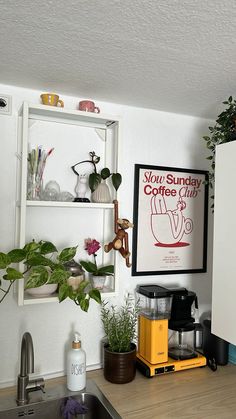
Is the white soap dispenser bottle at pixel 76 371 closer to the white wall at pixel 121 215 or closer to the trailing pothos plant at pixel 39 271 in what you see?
the white wall at pixel 121 215

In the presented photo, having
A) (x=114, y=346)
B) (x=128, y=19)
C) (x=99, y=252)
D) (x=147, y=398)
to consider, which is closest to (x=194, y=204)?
(x=99, y=252)

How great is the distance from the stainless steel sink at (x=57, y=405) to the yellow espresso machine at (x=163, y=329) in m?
0.29

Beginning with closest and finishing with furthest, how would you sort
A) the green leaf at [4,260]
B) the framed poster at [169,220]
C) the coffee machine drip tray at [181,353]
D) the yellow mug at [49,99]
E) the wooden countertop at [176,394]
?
the green leaf at [4,260], the wooden countertop at [176,394], the yellow mug at [49,99], the coffee machine drip tray at [181,353], the framed poster at [169,220]

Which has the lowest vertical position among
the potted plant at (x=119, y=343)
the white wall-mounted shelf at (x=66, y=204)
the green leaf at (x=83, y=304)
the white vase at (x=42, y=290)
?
the potted plant at (x=119, y=343)

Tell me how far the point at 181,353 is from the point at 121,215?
2.62 feet

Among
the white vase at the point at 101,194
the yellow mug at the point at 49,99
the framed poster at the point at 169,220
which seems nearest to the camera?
the yellow mug at the point at 49,99

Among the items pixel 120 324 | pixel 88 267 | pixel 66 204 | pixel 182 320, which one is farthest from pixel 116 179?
pixel 182 320

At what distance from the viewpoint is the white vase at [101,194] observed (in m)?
1.55

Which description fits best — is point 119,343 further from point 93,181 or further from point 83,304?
point 93,181

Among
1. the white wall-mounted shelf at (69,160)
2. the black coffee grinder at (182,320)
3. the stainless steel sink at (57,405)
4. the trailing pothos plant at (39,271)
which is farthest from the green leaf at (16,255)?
the black coffee grinder at (182,320)

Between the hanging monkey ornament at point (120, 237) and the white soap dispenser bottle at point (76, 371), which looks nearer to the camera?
the white soap dispenser bottle at point (76, 371)

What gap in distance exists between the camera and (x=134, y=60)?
50.2 inches

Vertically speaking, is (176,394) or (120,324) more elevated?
(120,324)

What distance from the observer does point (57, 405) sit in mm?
1406
